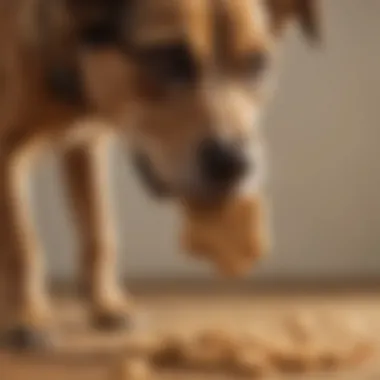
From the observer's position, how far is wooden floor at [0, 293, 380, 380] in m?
0.93

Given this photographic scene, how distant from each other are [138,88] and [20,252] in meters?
0.24

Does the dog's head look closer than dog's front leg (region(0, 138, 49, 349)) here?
Yes

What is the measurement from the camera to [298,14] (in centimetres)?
98

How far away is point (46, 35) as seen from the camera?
0.92 metres

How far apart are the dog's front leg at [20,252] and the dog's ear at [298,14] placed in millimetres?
277

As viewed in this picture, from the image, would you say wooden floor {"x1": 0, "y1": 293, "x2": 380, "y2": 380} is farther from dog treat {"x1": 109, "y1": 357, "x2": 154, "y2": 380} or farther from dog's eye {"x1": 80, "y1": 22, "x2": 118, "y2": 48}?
dog's eye {"x1": 80, "y1": 22, "x2": 118, "y2": 48}

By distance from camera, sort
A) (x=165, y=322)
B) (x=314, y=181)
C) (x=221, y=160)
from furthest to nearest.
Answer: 1. (x=314, y=181)
2. (x=165, y=322)
3. (x=221, y=160)

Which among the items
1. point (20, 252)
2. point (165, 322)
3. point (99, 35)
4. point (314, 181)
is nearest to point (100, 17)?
point (99, 35)

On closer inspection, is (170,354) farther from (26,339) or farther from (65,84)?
(65,84)

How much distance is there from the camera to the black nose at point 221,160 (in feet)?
2.78

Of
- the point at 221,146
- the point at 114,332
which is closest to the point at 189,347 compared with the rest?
the point at 114,332

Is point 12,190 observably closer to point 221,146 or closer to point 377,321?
point 221,146

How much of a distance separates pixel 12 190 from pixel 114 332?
0.21 m

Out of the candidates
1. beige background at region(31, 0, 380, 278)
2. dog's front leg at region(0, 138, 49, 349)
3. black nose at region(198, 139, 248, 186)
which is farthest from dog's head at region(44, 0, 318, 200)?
beige background at region(31, 0, 380, 278)
